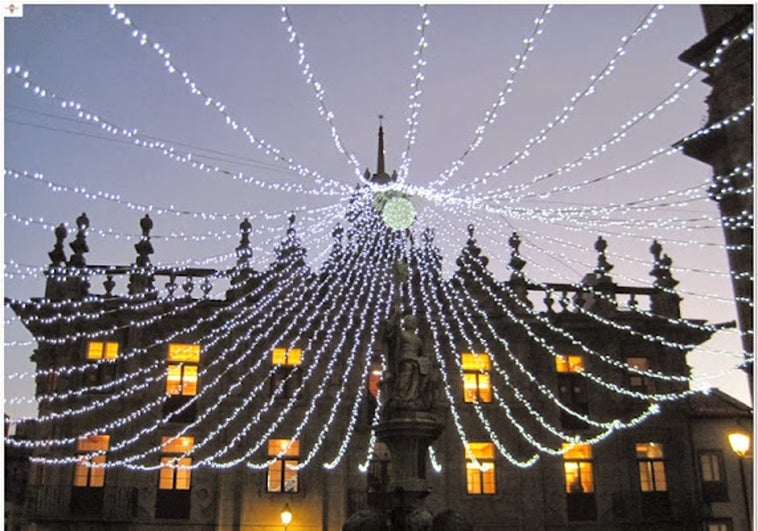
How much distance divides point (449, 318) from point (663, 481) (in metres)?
8.63

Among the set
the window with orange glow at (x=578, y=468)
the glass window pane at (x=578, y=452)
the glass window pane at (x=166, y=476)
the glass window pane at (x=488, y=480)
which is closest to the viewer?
the glass window pane at (x=166, y=476)

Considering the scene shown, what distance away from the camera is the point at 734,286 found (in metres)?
16.0

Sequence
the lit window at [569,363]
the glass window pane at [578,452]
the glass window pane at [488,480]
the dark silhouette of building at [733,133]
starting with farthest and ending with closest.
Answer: the lit window at [569,363]
the glass window pane at [578,452]
the glass window pane at [488,480]
the dark silhouette of building at [733,133]

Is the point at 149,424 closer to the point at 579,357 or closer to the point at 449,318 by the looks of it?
the point at 449,318

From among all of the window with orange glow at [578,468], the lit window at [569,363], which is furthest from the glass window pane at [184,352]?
the window with orange glow at [578,468]

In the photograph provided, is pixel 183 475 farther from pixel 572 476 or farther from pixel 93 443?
pixel 572 476

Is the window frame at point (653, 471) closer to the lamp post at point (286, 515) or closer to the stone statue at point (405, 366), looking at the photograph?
the lamp post at point (286, 515)

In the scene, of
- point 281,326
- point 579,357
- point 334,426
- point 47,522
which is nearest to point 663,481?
point 579,357

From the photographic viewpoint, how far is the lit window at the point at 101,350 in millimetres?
22359

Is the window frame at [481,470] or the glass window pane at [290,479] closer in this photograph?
the glass window pane at [290,479]

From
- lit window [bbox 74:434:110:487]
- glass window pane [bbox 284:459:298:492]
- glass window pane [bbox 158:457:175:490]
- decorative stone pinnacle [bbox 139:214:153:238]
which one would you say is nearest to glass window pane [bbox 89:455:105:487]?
lit window [bbox 74:434:110:487]

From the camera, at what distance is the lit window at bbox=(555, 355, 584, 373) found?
2358cm

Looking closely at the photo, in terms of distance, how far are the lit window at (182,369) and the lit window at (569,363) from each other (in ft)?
39.1

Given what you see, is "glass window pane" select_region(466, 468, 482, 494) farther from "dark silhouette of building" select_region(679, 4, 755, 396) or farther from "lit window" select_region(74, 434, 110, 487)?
"lit window" select_region(74, 434, 110, 487)
